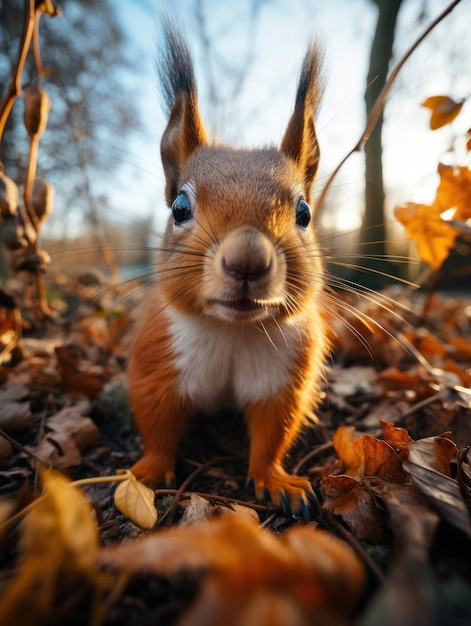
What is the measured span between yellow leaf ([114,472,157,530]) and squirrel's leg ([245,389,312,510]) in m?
0.58

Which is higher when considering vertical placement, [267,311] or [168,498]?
[267,311]

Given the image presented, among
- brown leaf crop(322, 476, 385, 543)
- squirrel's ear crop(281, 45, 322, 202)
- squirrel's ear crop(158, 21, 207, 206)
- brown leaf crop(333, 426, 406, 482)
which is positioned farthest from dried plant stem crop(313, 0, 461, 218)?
brown leaf crop(322, 476, 385, 543)

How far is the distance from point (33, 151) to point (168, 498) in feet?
6.42

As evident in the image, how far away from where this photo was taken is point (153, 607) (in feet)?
2.40

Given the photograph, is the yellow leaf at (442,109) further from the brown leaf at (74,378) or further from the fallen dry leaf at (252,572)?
the brown leaf at (74,378)

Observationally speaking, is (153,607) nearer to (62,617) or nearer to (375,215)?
(62,617)

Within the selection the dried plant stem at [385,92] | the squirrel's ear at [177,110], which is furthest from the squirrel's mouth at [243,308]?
the dried plant stem at [385,92]

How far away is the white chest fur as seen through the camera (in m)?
1.56

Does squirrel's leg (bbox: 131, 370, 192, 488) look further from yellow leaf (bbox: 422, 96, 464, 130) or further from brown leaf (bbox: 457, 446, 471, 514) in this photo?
yellow leaf (bbox: 422, 96, 464, 130)

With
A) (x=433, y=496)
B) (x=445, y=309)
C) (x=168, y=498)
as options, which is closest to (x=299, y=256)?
(x=433, y=496)

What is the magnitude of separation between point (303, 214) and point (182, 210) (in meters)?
0.53

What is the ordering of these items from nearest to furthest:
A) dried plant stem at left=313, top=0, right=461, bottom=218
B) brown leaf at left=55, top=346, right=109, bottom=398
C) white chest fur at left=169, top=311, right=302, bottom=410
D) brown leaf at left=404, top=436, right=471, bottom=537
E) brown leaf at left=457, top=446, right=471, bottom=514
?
brown leaf at left=404, top=436, right=471, bottom=537
brown leaf at left=457, top=446, right=471, bottom=514
dried plant stem at left=313, top=0, right=461, bottom=218
white chest fur at left=169, top=311, right=302, bottom=410
brown leaf at left=55, top=346, right=109, bottom=398

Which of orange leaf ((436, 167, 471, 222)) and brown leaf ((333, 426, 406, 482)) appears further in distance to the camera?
orange leaf ((436, 167, 471, 222))

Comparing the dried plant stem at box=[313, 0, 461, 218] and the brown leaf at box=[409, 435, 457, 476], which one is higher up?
the dried plant stem at box=[313, 0, 461, 218]
